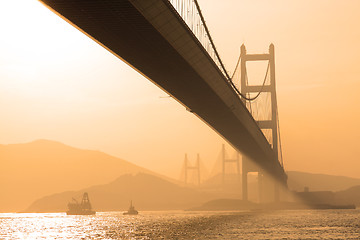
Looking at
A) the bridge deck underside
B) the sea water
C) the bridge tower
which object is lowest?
the sea water

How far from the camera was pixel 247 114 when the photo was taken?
6316 cm

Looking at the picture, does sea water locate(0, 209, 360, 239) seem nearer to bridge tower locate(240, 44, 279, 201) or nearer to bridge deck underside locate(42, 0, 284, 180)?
bridge deck underside locate(42, 0, 284, 180)

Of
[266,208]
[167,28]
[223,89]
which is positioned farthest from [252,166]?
[167,28]

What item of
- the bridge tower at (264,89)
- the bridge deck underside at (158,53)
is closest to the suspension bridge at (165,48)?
the bridge deck underside at (158,53)

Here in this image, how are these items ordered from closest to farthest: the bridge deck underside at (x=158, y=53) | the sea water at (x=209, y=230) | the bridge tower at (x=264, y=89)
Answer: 1. the bridge deck underside at (x=158, y=53)
2. the sea water at (x=209, y=230)
3. the bridge tower at (x=264, y=89)

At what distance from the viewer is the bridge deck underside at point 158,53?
2828cm

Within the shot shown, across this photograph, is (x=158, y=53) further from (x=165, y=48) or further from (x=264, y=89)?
(x=264, y=89)

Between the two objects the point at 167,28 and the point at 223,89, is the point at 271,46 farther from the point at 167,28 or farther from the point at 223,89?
the point at 167,28

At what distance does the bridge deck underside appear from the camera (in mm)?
28281

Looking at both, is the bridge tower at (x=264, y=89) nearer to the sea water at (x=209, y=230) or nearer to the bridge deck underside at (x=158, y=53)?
the sea water at (x=209, y=230)

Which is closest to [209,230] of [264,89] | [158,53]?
[158,53]

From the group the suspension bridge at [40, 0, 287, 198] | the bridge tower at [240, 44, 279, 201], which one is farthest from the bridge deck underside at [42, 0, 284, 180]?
the bridge tower at [240, 44, 279, 201]

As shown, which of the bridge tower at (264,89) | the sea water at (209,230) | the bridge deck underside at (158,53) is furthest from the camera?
the bridge tower at (264,89)

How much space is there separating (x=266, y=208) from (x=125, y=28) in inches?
3734
